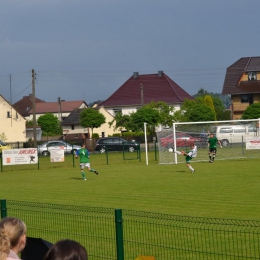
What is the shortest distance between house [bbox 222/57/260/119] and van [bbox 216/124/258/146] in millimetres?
41720

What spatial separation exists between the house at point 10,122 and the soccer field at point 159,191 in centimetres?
5297

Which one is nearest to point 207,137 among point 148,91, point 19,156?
point 19,156

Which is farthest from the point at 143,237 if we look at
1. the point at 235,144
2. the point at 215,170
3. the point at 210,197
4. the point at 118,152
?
the point at 118,152

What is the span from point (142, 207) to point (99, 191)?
6.24m

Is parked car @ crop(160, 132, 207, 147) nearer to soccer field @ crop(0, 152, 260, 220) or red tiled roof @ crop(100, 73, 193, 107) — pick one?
soccer field @ crop(0, 152, 260, 220)

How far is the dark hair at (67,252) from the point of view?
483 cm

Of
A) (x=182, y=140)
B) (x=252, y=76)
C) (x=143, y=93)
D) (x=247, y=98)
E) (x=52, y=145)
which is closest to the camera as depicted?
(x=182, y=140)

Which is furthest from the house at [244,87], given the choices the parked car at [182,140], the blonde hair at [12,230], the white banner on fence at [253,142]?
the blonde hair at [12,230]

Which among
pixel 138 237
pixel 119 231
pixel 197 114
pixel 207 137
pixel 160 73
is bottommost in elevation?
pixel 138 237

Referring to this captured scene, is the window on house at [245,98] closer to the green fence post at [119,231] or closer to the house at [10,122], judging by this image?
the house at [10,122]

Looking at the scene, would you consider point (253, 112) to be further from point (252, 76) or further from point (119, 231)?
point (119, 231)

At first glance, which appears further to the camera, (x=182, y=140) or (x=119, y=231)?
(x=182, y=140)

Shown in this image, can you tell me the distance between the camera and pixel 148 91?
108m

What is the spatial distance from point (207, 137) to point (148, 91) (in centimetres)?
6251
